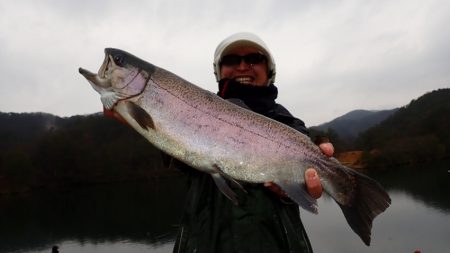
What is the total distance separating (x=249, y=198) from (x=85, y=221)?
47.7 meters

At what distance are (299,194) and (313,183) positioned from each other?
16cm

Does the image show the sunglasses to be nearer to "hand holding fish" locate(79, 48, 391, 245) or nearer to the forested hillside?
"hand holding fish" locate(79, 48, 391, 245)

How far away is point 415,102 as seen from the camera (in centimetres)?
14275

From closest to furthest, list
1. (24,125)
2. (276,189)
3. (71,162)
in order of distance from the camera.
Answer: (276,189), (71,162), (24,125)

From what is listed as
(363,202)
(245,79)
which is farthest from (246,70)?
(363,202)

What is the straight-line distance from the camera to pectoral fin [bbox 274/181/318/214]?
140 inches

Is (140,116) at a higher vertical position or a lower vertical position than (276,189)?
higher

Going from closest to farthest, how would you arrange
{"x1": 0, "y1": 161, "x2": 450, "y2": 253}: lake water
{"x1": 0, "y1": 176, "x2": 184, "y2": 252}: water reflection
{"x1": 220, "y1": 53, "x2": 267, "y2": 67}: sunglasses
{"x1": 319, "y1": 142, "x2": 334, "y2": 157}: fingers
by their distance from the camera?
{"x1": 319, "y1": 142, "x2": 334, "y2": 157}: fingers < {"x1": 220, "y1": 53, "x2": 267, "y2": 67}: sunglasses < {"x1": 0, "y1": 161, "x2": 450, "y2": 253}: lake water < {"x1": 0, "y1": 176, "x2": 184, "y2": 252}: water reflection

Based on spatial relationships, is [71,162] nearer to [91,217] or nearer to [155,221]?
[91,217]

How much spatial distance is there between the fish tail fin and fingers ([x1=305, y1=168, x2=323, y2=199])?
221 mm

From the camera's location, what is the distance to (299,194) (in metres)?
3.58

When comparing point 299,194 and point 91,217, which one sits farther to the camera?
point 91,217

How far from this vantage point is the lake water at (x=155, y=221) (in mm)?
31047

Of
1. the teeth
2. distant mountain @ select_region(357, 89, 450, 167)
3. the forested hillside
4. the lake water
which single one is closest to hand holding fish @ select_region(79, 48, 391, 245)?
the teeth
